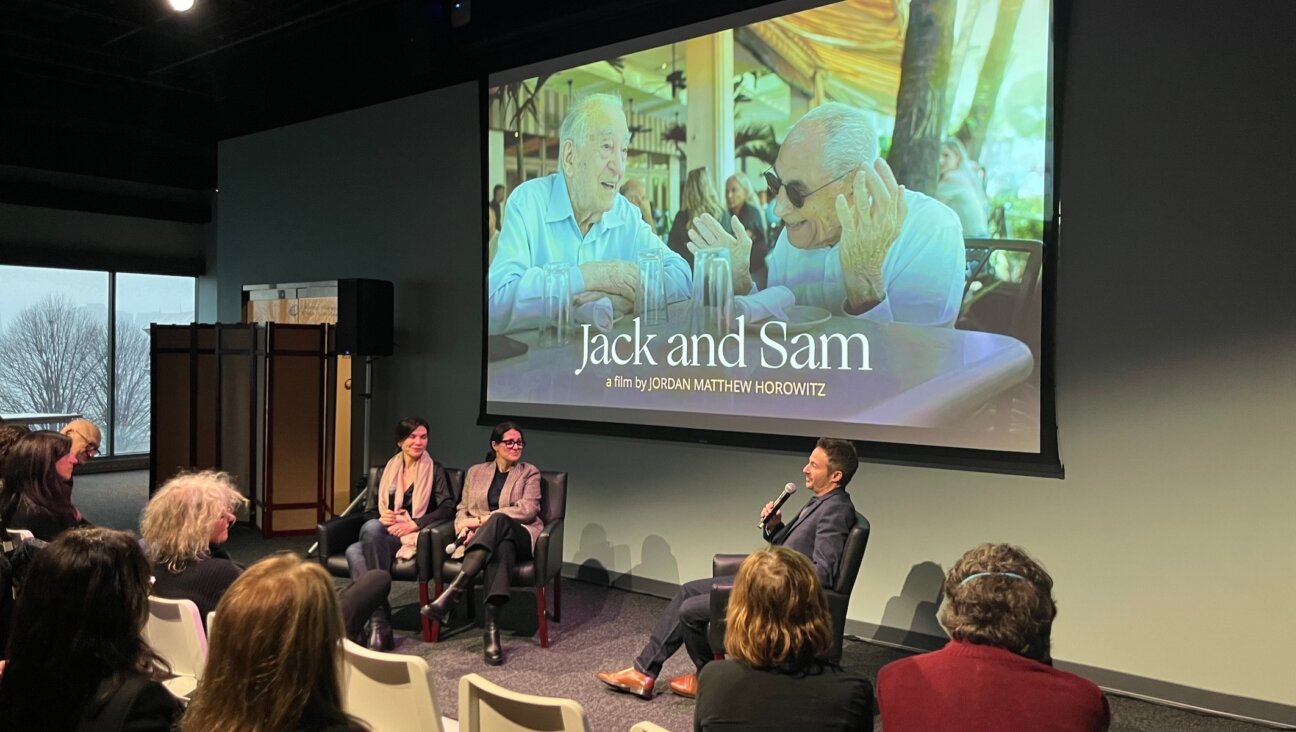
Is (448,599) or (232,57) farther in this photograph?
(232,57)

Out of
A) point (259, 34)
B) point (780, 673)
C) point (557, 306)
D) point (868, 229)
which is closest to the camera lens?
point (780, 673)

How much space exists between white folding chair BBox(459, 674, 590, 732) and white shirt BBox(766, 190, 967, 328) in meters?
2.89

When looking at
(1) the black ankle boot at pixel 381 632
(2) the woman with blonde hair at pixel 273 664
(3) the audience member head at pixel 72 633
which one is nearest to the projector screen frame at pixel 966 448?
(1) the black ankle boot at pixel 381 632

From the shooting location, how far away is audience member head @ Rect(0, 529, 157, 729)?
155 centimetres

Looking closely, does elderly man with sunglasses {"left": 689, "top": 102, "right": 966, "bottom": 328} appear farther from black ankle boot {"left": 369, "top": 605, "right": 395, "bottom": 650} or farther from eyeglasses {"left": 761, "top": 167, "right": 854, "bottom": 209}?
black ankle boot {"left": 369, "top": 605, "right": 395, "bottom": 650}

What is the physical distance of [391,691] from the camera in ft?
7.16

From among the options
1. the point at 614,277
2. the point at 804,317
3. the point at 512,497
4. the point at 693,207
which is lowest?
the point at 512,497

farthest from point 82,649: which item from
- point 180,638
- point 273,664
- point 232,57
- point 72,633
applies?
point 232,57

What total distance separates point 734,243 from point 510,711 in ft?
11.0

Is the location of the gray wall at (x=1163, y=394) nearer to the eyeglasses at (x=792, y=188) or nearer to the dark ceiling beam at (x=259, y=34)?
the eyeglasses at (x=792, y=188)

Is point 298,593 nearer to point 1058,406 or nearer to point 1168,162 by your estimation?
point 1058,406

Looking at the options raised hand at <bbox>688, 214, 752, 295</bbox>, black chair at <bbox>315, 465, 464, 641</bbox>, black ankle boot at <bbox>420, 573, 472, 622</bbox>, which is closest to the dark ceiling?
raised hand at <bbox>688, 214, 752, 295</bbox>

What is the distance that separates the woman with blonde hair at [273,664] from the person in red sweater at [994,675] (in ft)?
3.56

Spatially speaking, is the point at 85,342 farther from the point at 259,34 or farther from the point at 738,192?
the point at 738,192
